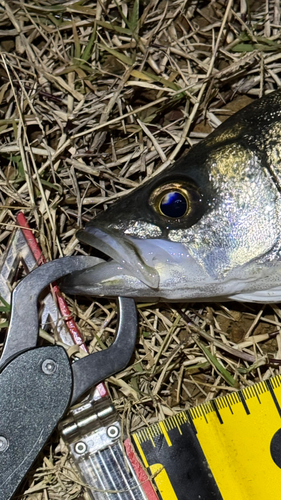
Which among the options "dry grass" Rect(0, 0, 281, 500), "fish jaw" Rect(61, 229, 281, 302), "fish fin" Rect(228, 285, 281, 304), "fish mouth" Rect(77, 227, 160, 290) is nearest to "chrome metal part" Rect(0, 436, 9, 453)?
"dry grass" Rect(0, 0, 281, 500)

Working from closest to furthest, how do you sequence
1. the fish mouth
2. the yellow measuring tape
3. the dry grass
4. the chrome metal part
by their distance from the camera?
the fish mouth < the chrome metal part < the yellow measuring tape < the dry grass

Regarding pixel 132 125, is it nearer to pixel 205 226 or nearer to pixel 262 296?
pixel 205 226

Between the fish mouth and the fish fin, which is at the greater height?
the fish mouth

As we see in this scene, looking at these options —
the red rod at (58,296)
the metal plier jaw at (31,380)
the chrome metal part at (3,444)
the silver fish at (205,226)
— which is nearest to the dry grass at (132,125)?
the red rod at (58,296)

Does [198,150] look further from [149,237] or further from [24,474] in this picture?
[24,474]

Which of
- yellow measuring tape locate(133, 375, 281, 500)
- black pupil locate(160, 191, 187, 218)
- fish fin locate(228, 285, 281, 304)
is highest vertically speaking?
black pupil locate(160, 191, 187, 218)

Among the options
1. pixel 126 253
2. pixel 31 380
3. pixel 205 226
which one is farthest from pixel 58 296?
pixel 205 226

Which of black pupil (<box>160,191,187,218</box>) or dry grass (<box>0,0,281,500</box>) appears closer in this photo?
black pupil (<box>160,191,187,218</box>)

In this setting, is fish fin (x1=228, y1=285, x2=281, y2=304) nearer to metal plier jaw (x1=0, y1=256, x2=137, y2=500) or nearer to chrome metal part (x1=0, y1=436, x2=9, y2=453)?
metal plier jaw (x1=0, y1=256, x2=137, y2=500)
